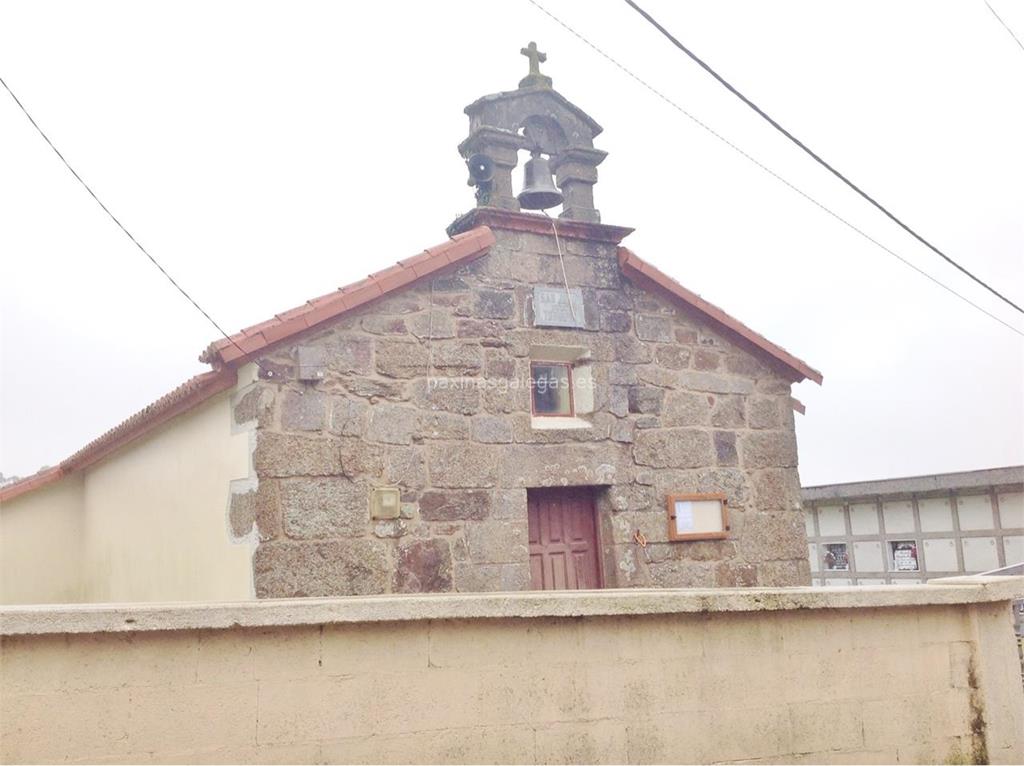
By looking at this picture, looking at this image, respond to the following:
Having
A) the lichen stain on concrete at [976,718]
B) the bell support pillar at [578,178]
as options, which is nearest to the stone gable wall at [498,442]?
the bell support pillar at [578,178]

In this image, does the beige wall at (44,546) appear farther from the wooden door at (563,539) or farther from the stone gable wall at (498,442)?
the wooden door at (563,539)

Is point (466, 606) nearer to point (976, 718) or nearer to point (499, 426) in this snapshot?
point (976, 718)

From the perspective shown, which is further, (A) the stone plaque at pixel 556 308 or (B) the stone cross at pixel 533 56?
(B) the stone cross at pixel 533 56

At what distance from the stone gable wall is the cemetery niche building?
0.01 meters

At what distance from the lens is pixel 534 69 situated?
7180mm

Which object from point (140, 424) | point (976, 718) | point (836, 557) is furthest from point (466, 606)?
point (836, 557)

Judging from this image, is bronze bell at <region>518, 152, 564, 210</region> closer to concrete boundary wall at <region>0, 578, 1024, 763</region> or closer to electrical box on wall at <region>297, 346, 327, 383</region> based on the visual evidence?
electrical box on wall at <region>297, 346, 327, 383</region>

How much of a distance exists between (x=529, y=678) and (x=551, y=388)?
11.7 ft

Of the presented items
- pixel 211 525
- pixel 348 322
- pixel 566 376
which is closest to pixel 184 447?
pixel 211 525

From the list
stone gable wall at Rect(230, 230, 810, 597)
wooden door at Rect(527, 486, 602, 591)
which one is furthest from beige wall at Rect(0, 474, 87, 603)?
wooden door at Rect(527, 486, 602, 591)

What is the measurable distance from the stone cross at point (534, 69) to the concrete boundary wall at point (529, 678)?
4783 millimetres

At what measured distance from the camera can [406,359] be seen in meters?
6.07

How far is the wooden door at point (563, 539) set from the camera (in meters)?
6.46

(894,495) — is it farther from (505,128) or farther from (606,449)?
(505,128)
